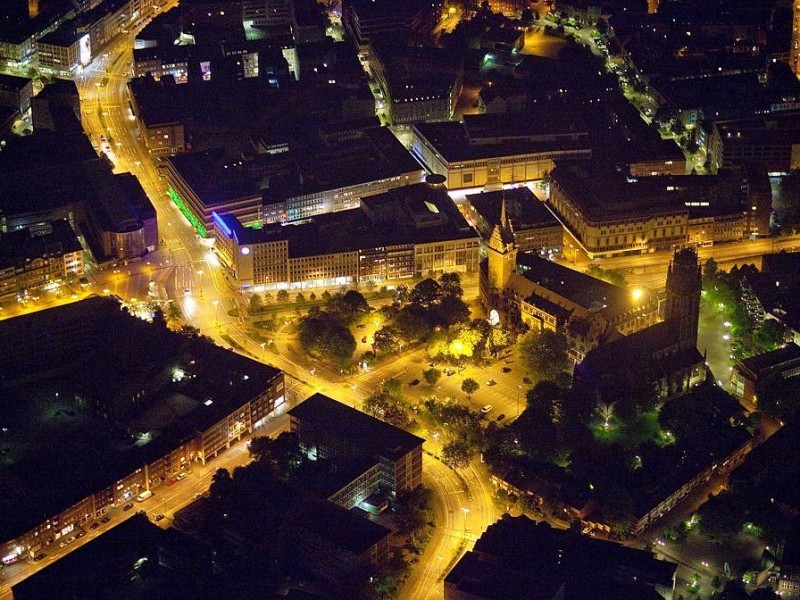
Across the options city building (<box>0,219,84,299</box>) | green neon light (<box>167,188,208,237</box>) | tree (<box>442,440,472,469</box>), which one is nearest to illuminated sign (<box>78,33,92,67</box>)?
green neon light (<box>167,188,208,237</box>)

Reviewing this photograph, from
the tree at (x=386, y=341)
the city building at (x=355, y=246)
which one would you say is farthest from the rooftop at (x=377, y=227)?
the tree at (x=386, y=341)

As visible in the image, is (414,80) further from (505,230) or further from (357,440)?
(357,440)

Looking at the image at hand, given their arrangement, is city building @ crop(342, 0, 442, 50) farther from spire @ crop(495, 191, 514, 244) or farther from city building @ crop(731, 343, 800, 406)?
city building @ crop(731, 343, 800, 406)

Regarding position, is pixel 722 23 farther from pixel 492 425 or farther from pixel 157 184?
pixel 492 425

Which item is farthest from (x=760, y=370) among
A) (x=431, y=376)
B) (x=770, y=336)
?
(x=431, y=376)

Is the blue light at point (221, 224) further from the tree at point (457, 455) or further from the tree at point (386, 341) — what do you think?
the tree at point (457, 455)

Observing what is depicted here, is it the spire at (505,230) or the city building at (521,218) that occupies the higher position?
the spire at (505,230)

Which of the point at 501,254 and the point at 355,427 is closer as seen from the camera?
the point at 355,427
